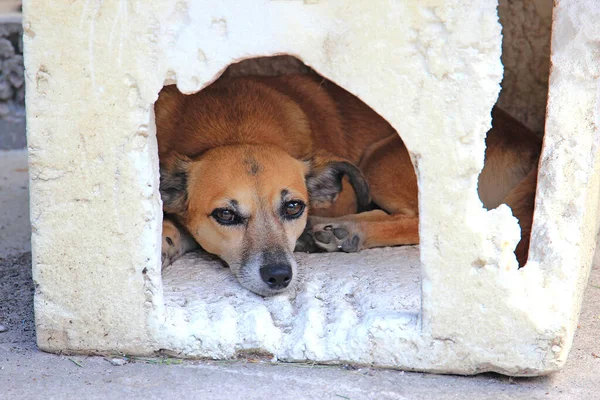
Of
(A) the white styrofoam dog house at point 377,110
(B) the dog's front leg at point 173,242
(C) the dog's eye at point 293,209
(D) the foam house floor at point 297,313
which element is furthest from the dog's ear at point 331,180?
(A) the white styrofoam dog house at point 377,110

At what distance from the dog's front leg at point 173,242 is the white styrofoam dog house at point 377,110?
681mm

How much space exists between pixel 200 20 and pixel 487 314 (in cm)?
163

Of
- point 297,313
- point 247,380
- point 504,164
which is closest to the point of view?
point 247,380

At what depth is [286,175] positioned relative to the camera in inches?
163

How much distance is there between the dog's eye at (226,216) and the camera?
3.96 m

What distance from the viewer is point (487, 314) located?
3113mm

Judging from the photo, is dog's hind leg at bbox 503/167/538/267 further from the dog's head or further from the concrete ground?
the dog's head

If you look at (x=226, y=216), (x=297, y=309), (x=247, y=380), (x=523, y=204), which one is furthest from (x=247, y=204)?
(x=523, y=204)

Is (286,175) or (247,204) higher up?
(286,175)

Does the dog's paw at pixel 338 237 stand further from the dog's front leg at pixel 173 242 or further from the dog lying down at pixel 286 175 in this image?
the dog's front leg at pixel 173 242

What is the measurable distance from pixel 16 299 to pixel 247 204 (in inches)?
54.5

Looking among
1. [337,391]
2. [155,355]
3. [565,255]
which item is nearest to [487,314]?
[565,255]

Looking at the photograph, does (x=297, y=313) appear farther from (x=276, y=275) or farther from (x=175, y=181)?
(x=175, y=181)

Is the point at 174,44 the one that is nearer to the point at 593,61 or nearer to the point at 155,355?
the point at 155,355
